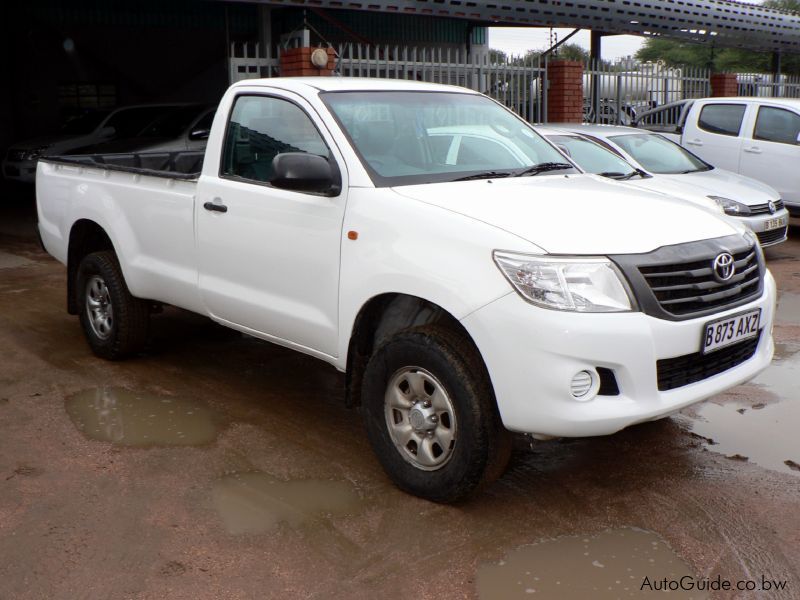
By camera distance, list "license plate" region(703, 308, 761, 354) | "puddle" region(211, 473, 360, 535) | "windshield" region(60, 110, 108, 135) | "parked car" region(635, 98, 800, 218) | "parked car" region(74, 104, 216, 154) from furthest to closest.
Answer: "windshield" region(60, 110, 108, 135) → "parked car" region(74, 104, 216, 154) → "parked car" region(635, 98, 800, 218) → "puddle" region(211, 473, 360, 535) → "license plate" region(703, 308, 761, 354)

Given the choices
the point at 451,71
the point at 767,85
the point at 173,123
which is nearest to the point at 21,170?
the point at 173,123

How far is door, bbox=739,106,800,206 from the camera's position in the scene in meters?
11.3

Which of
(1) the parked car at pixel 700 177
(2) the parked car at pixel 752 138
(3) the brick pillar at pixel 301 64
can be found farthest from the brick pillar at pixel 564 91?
(3) the brick pillar at pixel 301 64

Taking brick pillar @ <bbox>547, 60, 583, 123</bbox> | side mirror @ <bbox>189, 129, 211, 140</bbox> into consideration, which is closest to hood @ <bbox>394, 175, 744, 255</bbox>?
side mirror @ <bbox>189, 129, 211, 140</bbox>

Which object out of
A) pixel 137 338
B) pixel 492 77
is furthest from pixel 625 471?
pixel 492 77

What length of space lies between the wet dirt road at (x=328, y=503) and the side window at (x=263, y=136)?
1401 millimetres

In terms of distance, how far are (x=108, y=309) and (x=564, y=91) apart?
36.5 feet

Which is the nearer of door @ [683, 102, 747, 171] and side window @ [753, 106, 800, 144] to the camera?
side window @ [753, 106, 800, 144]

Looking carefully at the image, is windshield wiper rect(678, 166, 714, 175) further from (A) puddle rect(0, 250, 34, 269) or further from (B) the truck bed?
(A) puddle rect(0, 250, 34, 269)

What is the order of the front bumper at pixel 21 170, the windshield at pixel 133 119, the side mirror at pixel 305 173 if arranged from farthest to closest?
the front bumper at pixel 21 170, the windshield at pixel 133 119, the side mirror at pixel 305 173

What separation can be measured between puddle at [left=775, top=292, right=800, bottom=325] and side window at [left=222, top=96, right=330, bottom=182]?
4.45 m

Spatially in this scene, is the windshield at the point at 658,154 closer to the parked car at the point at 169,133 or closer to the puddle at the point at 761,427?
the puddle at the point at 761,427

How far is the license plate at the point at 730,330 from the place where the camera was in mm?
3648

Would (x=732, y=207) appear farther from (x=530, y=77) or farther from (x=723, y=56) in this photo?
(x=723, y=56)
